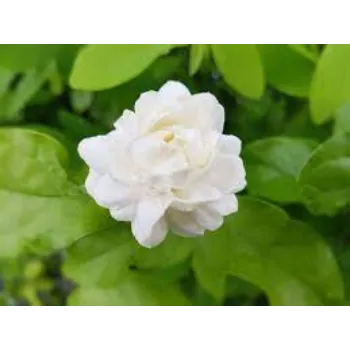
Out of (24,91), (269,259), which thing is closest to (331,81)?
(269,259)

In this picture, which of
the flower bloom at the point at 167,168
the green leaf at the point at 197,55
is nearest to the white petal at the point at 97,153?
the flower bloom at the point at 167,168

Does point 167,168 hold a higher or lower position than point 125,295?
higher

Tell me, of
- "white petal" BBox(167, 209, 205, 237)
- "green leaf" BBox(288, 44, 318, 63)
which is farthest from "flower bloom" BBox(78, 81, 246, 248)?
"green leaf" BBox(288, 44, 318, 63)

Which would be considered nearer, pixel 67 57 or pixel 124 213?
pixel 124 213

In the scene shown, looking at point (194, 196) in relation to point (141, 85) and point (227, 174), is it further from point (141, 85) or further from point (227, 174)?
point (141, 85)
